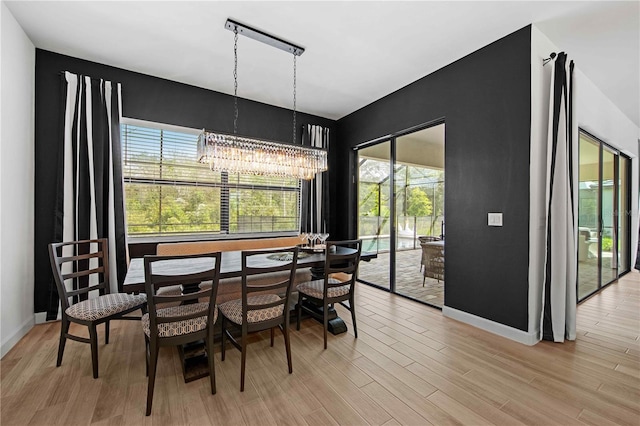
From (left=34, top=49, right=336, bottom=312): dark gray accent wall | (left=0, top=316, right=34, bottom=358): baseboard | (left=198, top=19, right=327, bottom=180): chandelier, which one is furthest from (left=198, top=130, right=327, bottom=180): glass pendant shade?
(left=0, top=316, right=34, bottom=358): baseboard

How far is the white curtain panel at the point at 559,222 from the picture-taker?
257 cm

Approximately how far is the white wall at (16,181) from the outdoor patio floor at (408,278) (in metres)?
4.16

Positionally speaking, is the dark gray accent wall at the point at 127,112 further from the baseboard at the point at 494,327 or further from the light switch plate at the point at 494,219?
the baseboard at the point at 494,327

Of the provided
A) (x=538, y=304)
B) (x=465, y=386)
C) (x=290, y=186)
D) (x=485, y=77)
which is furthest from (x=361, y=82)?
(x=465, y=386)

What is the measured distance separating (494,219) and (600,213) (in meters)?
2.61

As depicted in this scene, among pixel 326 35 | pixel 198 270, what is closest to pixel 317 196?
pixel 326 35

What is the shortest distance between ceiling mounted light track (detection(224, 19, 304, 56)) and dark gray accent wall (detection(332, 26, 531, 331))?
133 cm

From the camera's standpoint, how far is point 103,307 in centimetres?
213

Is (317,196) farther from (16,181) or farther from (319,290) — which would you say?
(16,181)

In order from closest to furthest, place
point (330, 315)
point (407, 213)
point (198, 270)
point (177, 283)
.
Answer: point (177, 283) → point (198, 270) → point (330, 315) → point (407, 213)

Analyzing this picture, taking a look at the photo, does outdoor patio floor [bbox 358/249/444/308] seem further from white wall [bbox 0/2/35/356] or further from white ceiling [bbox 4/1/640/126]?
white wall [bbox 0/2/35/356]

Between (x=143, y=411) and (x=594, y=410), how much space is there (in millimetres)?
2743

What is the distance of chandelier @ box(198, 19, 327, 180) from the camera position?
278cm

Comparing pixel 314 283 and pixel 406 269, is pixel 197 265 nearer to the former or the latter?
pixel 314 283
